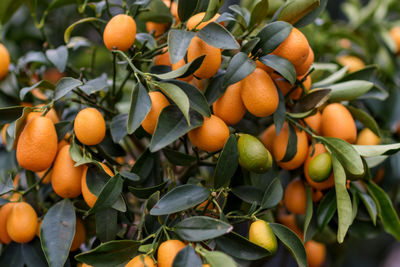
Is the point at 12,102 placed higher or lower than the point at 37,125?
lower

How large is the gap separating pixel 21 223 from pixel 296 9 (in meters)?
0.49

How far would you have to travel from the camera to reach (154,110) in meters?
0.54

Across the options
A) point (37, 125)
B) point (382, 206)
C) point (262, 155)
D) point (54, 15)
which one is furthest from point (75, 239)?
point (54, 15)

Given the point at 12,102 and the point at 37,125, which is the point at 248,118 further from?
the point at 12,102

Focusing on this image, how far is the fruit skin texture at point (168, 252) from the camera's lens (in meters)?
0.48

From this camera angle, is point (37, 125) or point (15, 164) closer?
point (37, 125)

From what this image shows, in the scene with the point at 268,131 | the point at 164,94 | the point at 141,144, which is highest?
the point at 164,94

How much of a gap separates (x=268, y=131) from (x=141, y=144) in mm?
282

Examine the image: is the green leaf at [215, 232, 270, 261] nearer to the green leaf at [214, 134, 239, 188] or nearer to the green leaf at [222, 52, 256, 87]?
the green leaf at [214, 134, 239, 188]

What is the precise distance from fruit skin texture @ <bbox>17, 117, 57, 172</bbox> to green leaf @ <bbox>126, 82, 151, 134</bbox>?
14 centimetres

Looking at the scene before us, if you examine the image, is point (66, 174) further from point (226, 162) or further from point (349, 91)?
point (349, 91)

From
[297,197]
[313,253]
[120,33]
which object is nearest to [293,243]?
[297,197]

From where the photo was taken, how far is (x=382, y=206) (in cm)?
69

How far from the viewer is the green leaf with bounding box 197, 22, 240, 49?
0.52 m
